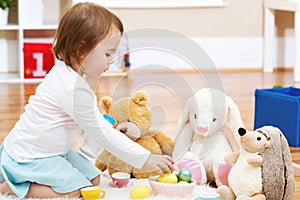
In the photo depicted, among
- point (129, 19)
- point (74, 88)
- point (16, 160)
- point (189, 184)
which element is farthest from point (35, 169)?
point (129, 19)

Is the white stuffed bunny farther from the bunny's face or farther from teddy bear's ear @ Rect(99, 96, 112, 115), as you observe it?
teddy bear's ear @ Rect(99, 96, 112, 115)

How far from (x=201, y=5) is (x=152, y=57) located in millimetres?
413

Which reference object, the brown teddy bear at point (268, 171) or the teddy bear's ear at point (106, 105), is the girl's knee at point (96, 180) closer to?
the teddy bear's ear at point (106, 105)

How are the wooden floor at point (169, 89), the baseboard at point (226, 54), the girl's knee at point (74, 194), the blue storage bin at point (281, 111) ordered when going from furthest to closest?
1. the baseboard at point (226, 54)
2. the wooden floor at point (169, 89)
3. the blue storage bin at point (281, 111)
4. the girl's knee at point (74, 194)

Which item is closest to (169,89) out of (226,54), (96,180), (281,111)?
(226,54)

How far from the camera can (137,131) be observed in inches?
63.7

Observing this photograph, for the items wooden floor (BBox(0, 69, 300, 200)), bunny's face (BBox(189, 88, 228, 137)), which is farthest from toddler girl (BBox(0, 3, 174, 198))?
wooden floor (BBox(0, 69, 300, 200))

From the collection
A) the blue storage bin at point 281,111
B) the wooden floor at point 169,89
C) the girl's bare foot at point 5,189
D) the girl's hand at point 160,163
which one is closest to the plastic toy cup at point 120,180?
the girl's hand at point 160,163

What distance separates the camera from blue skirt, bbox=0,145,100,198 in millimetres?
1436

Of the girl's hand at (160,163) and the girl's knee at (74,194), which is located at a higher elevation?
the girl's hand at (160,163)

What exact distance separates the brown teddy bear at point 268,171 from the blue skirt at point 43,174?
0.38 meters

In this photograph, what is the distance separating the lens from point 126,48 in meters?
3.30

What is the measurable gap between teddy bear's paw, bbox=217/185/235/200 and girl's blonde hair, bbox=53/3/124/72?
44 centimetres

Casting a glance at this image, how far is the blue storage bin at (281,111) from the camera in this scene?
76.2 inches
